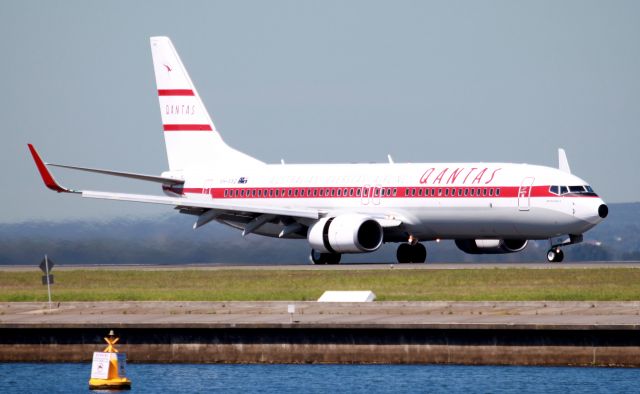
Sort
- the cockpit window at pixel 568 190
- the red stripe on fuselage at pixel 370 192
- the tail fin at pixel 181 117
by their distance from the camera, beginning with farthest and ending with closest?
the tail fin at pixel 181 117, the red stripe on fuselage at pixel 370 192, the cockpit window at pixel 568 190

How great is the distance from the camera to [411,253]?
66.3m

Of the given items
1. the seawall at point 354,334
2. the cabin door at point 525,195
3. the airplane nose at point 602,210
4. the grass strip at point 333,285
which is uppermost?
the cabin door at point 525,195

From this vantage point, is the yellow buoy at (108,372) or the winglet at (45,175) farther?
the winglet at (45,175)

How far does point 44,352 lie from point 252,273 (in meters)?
21.2

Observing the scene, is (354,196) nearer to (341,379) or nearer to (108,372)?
(341,379)

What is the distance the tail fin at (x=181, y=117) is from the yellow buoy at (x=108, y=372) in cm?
4003

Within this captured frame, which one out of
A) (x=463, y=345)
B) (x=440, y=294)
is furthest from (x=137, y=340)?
(x=440, y=294)

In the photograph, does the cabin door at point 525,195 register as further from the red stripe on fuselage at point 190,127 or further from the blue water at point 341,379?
the blue water at point 341,379

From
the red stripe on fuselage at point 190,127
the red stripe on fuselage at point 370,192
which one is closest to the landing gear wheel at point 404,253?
the red stripe on fuselage at point 370,192

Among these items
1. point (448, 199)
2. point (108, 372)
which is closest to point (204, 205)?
point (448, 199)

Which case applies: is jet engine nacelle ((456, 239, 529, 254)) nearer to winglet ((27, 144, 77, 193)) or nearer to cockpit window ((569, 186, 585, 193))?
cockpit window ((569, 186, 585, 193))

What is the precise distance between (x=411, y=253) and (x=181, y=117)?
1557 centimetres

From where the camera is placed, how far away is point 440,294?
43719 millimetres

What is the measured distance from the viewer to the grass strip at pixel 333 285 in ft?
143
